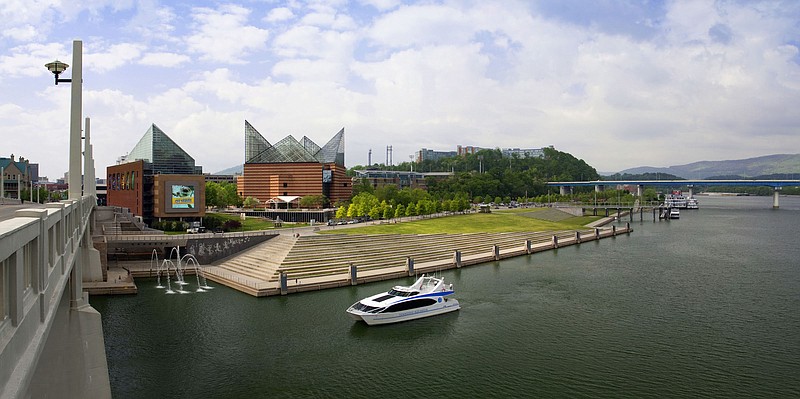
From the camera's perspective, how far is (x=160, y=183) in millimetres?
76812

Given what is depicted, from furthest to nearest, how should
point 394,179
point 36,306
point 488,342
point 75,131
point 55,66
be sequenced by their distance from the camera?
point 394,179 < point 488,342 < point 75,131 < point 55,66 < point 36,306

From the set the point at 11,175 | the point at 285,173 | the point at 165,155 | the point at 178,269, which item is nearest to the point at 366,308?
the point at 178,269

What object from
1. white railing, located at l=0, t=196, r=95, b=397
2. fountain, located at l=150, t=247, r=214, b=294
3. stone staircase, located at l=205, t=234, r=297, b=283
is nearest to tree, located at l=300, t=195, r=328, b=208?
stone staircase, located at l=205, t=234, r=297, b=283

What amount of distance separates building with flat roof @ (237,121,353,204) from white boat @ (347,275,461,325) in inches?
2791

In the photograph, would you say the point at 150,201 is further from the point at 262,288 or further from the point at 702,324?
the point at 702,324

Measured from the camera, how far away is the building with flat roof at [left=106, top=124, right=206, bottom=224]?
77500mm

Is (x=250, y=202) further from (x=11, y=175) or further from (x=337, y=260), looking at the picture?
(x=337, y=260)

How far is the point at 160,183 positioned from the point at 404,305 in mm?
51589

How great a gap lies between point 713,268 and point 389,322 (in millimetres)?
41777

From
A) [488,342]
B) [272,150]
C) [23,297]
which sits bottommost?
[488,342]

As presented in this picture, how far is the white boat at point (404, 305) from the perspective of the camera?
3794 centimetres

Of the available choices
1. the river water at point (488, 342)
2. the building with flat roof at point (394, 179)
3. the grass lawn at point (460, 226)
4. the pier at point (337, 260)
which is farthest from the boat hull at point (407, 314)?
the building with flat roof at point (394, 179)

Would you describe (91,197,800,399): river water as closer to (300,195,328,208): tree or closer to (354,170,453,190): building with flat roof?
(300,195,328,208): tree

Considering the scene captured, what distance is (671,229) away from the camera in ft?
375
